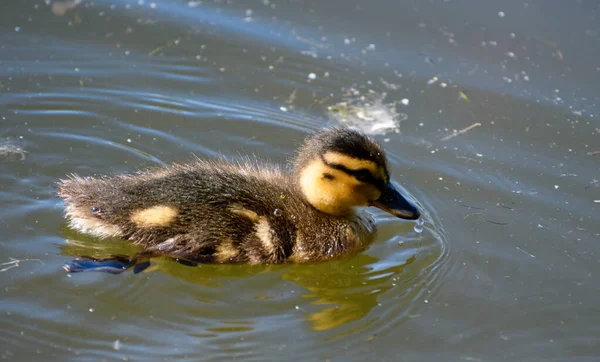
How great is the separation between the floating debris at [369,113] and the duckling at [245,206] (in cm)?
115

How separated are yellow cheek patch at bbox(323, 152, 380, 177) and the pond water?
1.68 feet

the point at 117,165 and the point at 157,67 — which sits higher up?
the point at 157,67

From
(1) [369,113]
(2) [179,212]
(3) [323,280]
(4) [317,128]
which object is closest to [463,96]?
(1) [369,113]

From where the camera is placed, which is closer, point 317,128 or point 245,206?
point 245,206

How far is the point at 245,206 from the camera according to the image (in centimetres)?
376

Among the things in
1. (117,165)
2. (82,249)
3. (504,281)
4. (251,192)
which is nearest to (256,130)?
(117,165)

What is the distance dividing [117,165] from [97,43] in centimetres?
160

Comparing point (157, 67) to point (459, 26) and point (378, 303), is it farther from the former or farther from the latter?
point (378, 303)

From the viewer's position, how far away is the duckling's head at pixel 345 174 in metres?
3.81

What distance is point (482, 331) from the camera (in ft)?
11.5

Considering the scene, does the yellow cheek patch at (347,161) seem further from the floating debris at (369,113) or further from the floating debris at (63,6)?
the floating debris at (63,6)

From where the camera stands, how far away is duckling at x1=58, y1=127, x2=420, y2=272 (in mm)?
3695

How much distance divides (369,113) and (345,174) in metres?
1.50

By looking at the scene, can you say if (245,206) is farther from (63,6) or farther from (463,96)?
(63,6)
